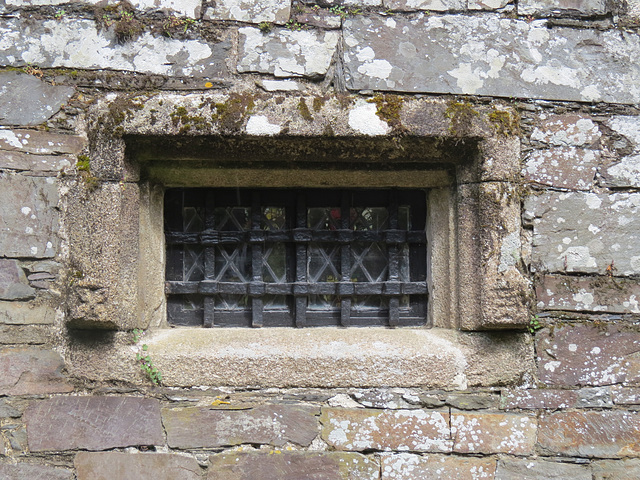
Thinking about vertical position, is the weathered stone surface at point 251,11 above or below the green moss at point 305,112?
above

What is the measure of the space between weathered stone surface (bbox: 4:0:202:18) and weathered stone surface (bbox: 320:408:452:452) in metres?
1.62

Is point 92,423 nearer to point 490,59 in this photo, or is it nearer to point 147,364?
point 147,364

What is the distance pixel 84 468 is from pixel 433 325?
148 centimetres

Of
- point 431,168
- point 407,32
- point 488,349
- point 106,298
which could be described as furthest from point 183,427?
point 407,32

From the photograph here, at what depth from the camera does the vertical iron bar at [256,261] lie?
195 centimetres

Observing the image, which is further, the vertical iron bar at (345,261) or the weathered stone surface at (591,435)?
the vertical iron bar at (345,261)

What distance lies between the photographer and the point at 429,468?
173 cm

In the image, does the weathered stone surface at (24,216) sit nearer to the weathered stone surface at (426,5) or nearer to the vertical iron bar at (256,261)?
the vertical iron bar at (256,261)

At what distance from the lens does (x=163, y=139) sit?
5.51ft

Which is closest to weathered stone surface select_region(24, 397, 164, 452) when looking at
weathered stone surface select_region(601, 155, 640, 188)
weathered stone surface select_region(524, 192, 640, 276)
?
weathered stone surface select_region(524, 192, 640, 276)

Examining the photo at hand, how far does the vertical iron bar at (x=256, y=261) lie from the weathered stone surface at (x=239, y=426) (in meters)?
0.38

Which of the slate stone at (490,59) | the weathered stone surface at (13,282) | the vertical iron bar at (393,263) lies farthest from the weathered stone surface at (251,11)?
the weathered stone surface at (13,282)

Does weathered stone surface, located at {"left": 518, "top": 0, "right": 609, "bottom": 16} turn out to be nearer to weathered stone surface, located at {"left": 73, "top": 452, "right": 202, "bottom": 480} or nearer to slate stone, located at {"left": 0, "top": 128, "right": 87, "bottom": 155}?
slate stone, located at {"left": 0, "top": 128, "right": 87, "bottom": 155}

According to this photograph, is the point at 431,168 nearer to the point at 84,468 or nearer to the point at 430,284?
the point at 430,284
